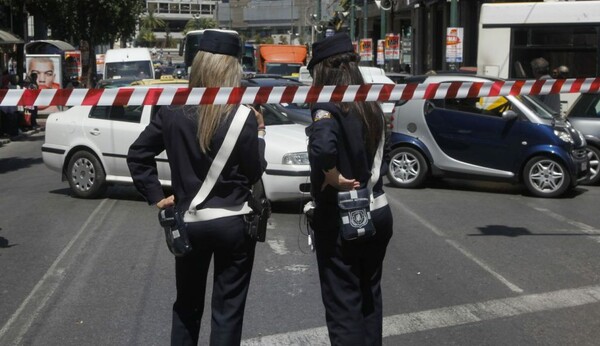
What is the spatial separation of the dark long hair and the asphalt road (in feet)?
6.09

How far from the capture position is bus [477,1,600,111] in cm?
1600

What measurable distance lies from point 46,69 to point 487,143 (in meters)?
22.0

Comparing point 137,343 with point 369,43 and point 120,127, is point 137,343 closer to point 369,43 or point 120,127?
point 120,127

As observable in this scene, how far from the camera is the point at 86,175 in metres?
11.7

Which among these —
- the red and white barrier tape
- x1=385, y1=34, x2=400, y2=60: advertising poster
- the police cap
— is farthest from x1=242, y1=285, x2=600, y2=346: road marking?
x1=385, y1=34, x2=400, y2=60: advertising poster

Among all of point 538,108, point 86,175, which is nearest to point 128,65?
point 86,175

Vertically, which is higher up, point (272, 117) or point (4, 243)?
point (272, 117)

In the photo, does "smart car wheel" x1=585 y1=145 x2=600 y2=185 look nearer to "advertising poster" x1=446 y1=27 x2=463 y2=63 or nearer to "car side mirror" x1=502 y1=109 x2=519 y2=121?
"car side mirror" x1=502 y1=109 x2=519 y2=121

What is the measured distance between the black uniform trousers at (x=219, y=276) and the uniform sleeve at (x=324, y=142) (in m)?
0.48

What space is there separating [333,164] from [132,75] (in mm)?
31088

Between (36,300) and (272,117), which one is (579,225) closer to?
(272,117)

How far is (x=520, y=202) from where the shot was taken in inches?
466

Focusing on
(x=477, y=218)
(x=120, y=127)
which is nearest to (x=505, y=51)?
(x=477, y=218)

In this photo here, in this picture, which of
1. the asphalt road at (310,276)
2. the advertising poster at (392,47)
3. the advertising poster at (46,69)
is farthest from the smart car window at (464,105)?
the advertising poster at (392,47)
